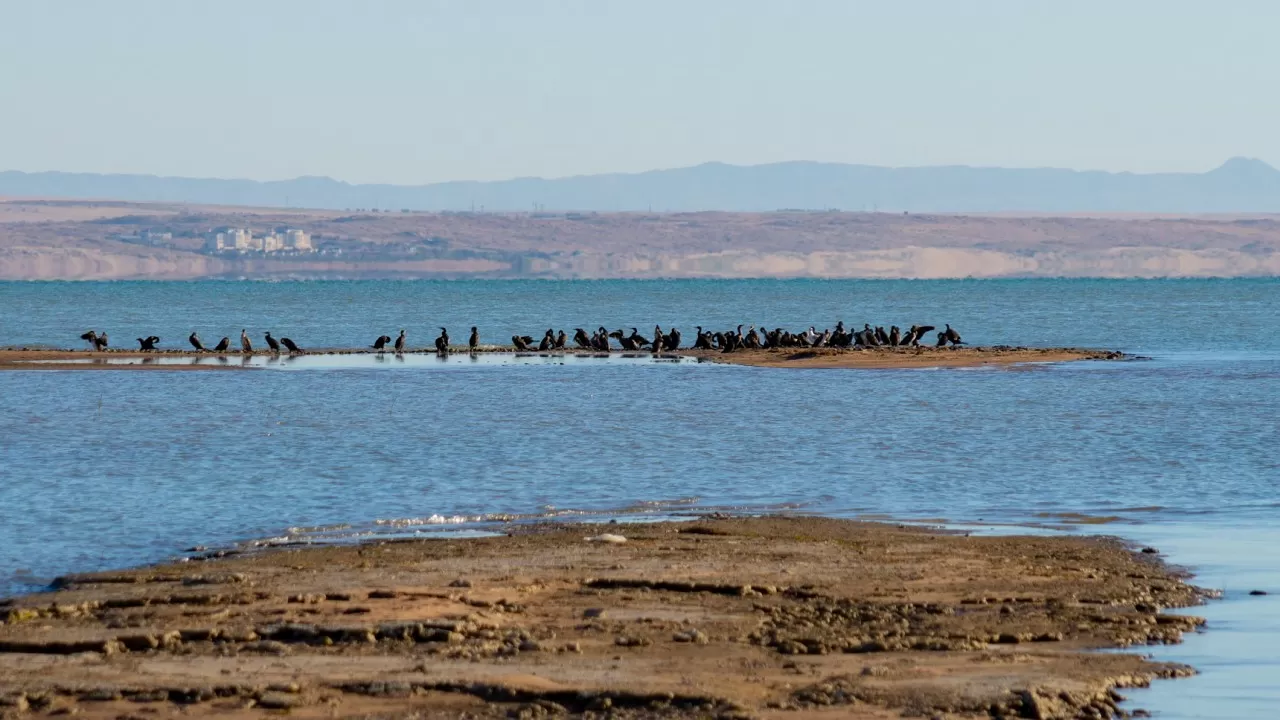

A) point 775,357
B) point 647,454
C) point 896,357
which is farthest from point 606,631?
point 775,357

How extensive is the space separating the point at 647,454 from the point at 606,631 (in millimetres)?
13544

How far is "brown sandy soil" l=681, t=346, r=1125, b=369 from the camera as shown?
49500 millimetres

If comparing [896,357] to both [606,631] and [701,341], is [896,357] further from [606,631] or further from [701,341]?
[606,631]

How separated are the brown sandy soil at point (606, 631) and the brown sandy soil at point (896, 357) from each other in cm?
3272

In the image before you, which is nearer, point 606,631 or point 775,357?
point 606,631

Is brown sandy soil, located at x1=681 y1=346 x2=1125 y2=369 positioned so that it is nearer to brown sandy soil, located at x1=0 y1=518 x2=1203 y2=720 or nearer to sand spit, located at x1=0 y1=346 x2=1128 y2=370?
sand spit, located at x1=0 y1=346 x2=1128 y2=370

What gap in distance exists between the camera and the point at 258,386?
41531 mm

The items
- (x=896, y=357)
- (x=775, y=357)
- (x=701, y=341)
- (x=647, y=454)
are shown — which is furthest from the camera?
(x=701, y=341)

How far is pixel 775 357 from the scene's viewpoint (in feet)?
171

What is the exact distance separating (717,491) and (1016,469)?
15.4 feet

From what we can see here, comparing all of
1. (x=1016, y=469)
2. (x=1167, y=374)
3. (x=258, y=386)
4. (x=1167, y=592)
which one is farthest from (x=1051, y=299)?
(x=1167, y=592)

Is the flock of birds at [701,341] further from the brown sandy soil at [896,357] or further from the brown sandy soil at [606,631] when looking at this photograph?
the brown sandy soil at [606,631]

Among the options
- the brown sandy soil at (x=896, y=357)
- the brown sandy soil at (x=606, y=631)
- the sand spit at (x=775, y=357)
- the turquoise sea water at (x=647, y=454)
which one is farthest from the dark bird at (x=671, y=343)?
the brown sandy soil at (x=606, y=631)

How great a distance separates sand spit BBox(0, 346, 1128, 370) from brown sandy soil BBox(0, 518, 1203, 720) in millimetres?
32999
